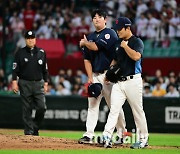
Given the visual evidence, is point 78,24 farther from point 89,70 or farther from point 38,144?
point 38,144

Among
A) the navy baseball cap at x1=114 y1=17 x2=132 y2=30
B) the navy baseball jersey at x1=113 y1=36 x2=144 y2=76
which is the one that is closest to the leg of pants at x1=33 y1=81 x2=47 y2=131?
the navy baseball jersey at x1=113 y1=36 x2=144 y2=76

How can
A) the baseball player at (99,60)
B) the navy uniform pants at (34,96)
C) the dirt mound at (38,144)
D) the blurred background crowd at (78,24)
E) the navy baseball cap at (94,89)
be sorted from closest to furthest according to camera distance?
the dirt mound at (38,144) → the navy baseball cap at (94,89) → the baseball player at (99,60) → the navy uniform pants at (34,96) → the blurred background crowd at (78,24)

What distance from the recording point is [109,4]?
2514 centimetres

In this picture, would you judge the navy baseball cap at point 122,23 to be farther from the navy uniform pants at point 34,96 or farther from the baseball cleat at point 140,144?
the navy uniform pants at point 34,96

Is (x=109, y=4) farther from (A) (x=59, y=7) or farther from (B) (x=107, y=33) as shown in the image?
(B) (x=107, y=33)

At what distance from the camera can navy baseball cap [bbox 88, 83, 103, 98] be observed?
11.2 metres

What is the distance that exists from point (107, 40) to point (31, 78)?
3234 millimetres

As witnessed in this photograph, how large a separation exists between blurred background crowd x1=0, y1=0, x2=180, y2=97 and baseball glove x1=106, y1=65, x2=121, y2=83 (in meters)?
8.64

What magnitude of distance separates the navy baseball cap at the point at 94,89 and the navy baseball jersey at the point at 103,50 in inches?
14.1

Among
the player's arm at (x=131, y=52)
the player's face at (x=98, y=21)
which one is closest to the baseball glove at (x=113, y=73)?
the player's arm at (x=131, y=52)

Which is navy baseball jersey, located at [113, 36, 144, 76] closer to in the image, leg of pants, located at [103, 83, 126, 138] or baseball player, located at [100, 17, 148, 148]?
baseball player, located at [100, 17, 148, 148]

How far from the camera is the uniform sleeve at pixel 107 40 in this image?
1135 centimetres

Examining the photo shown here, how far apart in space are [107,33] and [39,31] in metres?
13.7

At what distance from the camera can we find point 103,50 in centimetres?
1148
